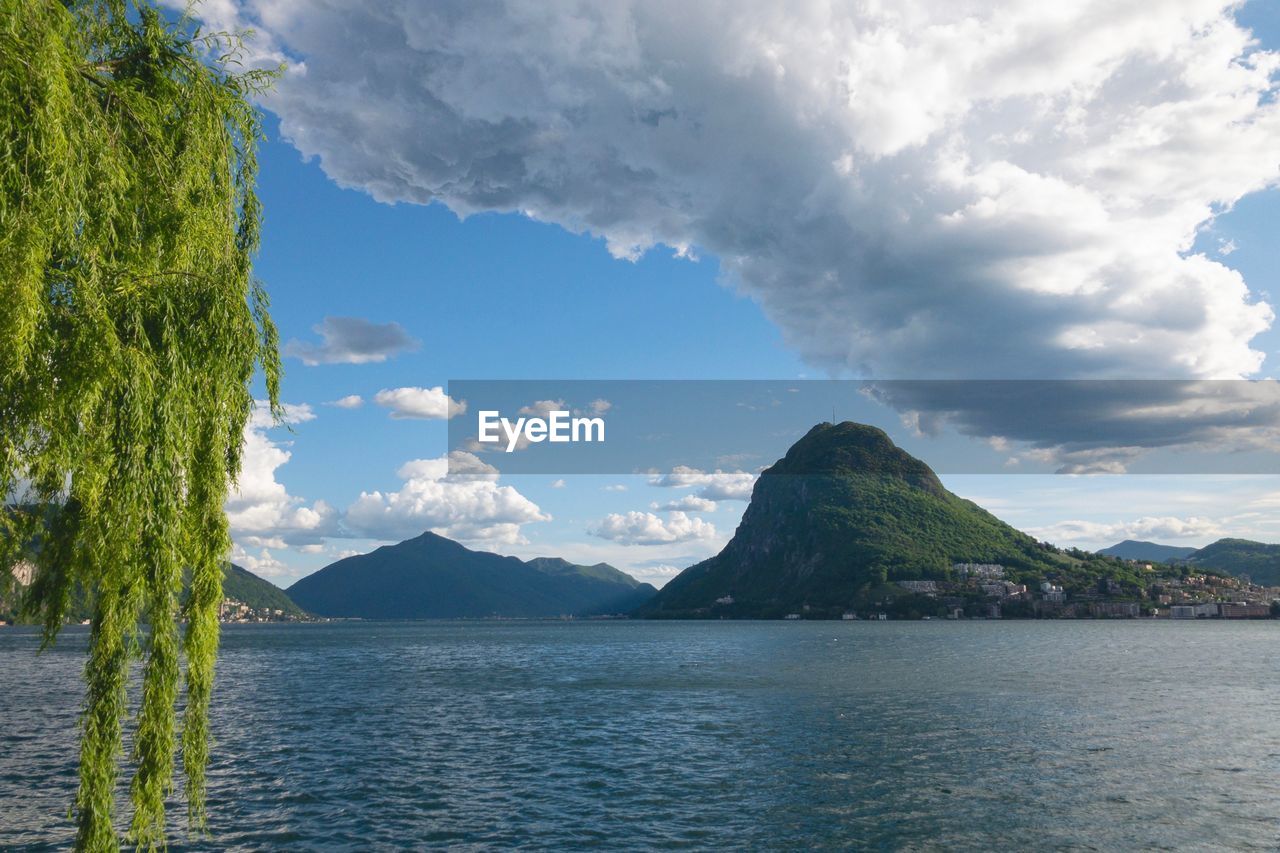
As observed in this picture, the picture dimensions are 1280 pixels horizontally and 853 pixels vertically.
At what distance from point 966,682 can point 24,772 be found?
265ft

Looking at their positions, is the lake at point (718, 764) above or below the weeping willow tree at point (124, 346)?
below

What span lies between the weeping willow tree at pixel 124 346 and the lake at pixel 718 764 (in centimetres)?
1639

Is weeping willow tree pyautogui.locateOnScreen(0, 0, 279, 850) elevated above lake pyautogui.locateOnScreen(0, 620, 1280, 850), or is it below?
above

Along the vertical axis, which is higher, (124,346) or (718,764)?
(124,346)

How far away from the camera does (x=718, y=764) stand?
4281 centimetres

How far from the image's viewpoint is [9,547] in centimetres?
1653

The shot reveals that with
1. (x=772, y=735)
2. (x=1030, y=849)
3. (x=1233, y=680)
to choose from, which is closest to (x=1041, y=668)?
(x=1233, y=680)

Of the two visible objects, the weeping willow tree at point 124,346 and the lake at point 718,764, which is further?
the lake at point 718,764

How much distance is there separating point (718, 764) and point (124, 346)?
123 feet

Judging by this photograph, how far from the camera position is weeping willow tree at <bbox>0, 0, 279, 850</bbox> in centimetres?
1252

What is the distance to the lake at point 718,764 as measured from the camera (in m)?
30.2

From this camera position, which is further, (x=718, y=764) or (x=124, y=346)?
(x=718, y=764)

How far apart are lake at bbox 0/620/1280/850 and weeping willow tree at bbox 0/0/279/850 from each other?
16.4 m

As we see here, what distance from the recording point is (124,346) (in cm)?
1379
